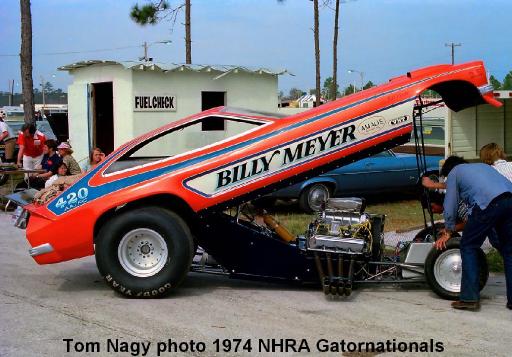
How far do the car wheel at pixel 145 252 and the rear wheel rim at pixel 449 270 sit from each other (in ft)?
8.02

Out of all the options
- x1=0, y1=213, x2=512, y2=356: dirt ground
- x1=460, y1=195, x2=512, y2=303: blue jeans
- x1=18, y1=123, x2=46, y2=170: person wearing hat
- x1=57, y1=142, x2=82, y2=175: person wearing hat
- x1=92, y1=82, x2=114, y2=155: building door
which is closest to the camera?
x1=0, y1=213, x2=512, y2=356: dirt ground

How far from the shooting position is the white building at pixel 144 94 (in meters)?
16.2

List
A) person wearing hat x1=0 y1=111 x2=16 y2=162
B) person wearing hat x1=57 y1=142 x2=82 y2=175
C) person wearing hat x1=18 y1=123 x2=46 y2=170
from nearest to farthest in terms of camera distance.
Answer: person wearing hat x1=57 y1=142 x2=82 y2=175 < person wearing hat x1=18 y1=123 x2=46 y2=170 < person wearing hat x1=0 y1=111 x2=16 y2=162

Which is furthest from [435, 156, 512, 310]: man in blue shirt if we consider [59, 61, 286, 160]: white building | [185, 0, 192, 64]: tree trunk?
[185, 0, 192, 64]: tree trunk

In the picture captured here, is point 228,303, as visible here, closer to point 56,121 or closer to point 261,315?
point 261,315

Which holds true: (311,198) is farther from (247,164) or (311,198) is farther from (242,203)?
(247,164)

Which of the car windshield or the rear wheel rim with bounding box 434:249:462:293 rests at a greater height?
the car windshield

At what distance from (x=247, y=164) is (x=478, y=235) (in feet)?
7.53

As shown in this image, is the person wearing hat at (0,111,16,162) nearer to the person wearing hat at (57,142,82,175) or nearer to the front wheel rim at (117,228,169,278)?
the person wearing hat at (57,142,82,175)

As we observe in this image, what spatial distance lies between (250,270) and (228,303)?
538 mm

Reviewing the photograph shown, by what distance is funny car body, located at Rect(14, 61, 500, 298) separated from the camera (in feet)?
23.6

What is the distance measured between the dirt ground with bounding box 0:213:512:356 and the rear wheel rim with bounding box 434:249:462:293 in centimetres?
19

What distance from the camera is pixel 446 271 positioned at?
7.18 m

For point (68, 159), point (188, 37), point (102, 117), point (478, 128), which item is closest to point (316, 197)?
point (68, 159)
